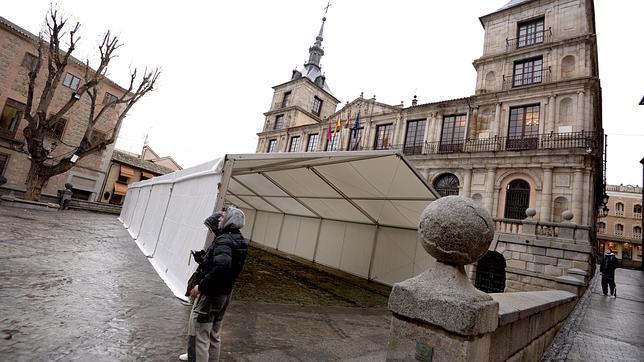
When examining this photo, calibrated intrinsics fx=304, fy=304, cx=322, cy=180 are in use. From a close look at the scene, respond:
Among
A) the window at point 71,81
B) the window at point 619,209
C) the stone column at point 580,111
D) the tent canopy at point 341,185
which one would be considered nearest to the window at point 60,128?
the window at point 71,81

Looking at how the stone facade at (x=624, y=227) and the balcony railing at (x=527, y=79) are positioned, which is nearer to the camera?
the balcony railing at (x=527, y=79)

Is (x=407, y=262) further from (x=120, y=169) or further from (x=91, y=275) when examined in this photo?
(x=120, y=169)

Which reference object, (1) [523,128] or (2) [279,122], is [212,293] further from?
(2) [279,122]

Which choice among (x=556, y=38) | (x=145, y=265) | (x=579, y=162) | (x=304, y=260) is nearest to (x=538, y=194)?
(x=579, y=162)

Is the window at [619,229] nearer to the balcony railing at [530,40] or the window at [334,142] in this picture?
the balcony railing at [530,40]

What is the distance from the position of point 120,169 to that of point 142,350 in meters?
29.0

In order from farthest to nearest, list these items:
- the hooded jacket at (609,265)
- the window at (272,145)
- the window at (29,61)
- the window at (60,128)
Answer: the window at (272,145) < the window at (60,128) < the window at (29,61) < the hooded jacket at (609,265)

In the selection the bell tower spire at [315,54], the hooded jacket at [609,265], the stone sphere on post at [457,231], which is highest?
the bell tower spire at [315,54]

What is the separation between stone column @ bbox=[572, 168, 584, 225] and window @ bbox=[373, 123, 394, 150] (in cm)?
1107

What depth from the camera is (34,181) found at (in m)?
16.5

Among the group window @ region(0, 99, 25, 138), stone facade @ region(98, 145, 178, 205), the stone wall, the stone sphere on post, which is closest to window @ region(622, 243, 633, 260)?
the stone wall

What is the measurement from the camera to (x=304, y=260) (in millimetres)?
13461

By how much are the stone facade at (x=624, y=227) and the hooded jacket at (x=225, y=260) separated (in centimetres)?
6354

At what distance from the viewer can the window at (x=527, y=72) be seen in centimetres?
1748
